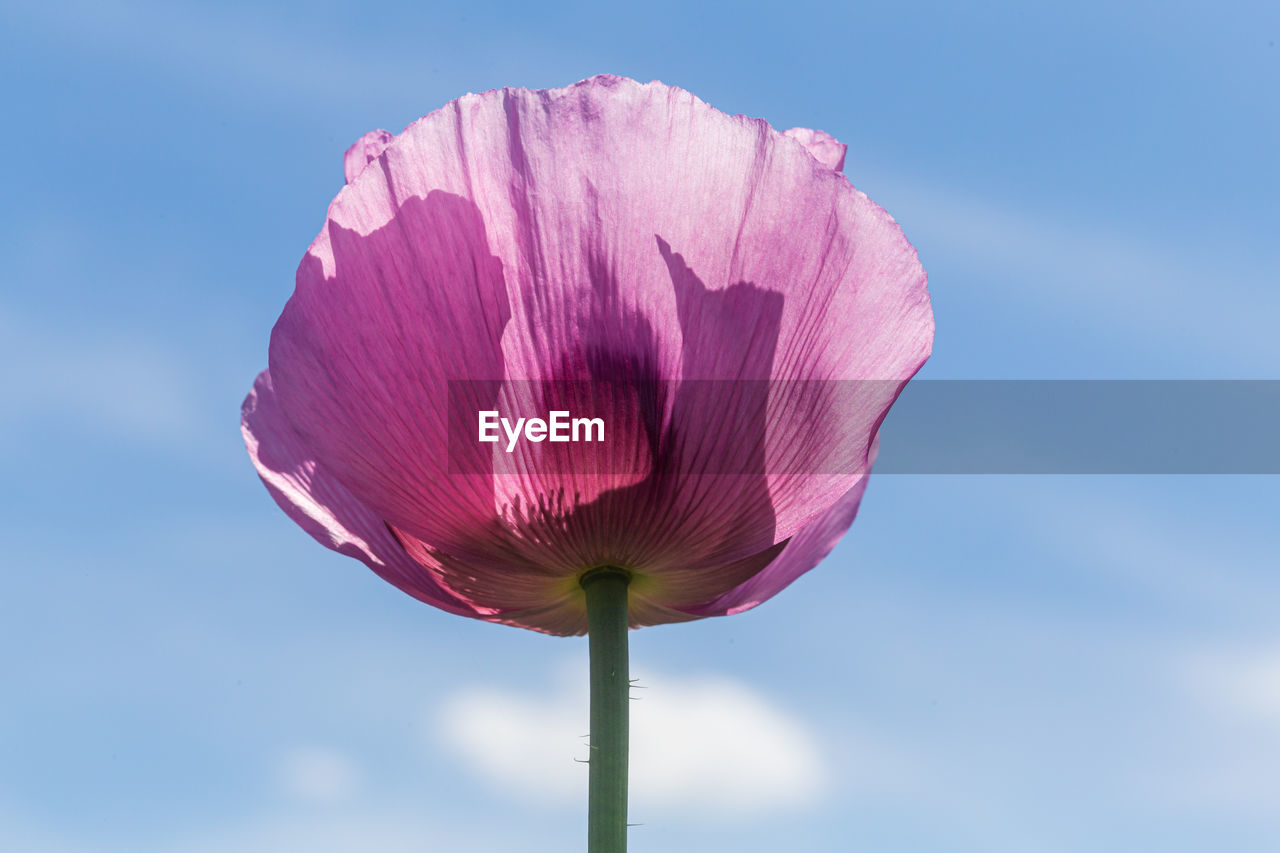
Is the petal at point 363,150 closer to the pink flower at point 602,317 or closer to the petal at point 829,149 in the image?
the pink flower at point 602,317

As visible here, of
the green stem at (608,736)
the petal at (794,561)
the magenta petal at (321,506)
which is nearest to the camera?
the green stem at (608,736)

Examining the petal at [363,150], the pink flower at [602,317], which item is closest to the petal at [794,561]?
the pink flower at [602,317]

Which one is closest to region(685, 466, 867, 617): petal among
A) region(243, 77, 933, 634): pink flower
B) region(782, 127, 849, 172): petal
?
region(243, 77, 933, 634): pink flower

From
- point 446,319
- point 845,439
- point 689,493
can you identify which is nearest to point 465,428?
point 446,319

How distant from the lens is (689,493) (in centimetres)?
105

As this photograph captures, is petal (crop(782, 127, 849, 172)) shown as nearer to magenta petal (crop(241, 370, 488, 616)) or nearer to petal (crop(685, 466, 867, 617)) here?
petal (crop(685, 466, 867, 617))

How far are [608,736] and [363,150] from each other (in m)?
0.69

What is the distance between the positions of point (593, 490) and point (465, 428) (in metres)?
0.13

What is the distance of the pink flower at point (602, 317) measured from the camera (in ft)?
3.18

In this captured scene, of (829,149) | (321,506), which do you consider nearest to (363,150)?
(321,506)

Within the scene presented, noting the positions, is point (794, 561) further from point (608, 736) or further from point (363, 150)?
point (363, 150)

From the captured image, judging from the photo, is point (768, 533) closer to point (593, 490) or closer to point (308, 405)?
point (593, 490)

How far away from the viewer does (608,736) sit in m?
0.97

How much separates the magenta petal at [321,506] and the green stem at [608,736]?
0.23 m
